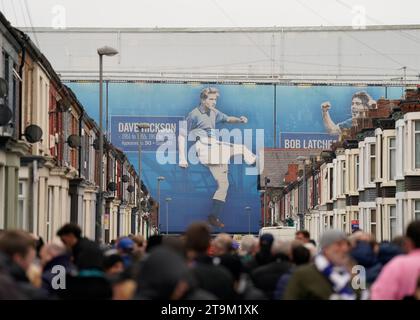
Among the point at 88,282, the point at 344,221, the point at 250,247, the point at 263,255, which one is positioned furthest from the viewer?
the point at 344,221

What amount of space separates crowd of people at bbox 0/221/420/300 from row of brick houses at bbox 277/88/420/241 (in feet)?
87.9

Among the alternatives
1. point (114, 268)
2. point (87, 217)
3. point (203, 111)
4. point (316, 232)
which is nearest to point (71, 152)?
point (87, 217)

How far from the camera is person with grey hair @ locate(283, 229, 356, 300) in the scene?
37.4ft

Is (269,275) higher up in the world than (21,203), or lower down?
lower down

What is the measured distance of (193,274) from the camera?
34.4 feet

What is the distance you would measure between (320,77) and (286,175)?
11242 mm

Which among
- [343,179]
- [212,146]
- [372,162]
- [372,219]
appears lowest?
[372,219]

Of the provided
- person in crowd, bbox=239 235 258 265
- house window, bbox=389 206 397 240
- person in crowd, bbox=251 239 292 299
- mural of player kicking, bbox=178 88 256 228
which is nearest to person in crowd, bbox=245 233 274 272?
person in crowd, bbox=239 235 258 265

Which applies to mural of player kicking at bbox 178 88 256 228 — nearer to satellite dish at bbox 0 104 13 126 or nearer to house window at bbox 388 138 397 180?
house window at bbox 388 138 397 180

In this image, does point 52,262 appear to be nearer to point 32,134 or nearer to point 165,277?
point 165,277

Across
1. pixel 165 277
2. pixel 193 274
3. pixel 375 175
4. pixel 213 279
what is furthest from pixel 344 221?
pixel 165 277

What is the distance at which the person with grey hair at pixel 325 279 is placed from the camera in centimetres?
1141

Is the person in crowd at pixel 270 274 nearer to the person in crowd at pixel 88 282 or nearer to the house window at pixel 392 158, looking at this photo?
the person in crowd at pixel 88 282

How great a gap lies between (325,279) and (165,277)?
3454mm
